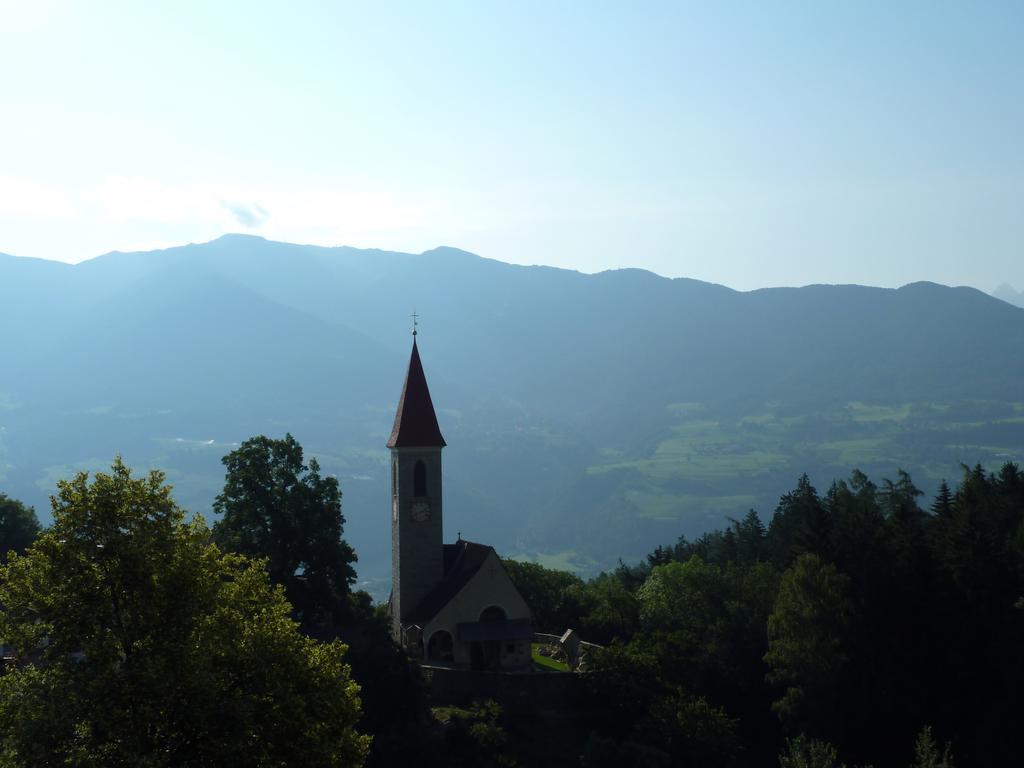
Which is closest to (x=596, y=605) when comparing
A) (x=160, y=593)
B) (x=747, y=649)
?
(x=747, y=649)

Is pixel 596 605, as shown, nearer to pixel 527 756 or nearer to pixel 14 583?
pixel 527 756

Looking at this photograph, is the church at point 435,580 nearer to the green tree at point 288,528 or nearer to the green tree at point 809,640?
the green tree at point 288,528

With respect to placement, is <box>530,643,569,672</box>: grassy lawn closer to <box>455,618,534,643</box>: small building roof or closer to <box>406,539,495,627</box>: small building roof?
<box>455,618,534,643</box>: small building roof

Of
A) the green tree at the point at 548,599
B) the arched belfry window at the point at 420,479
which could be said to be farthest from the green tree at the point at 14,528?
the green tree at the point at 548,599

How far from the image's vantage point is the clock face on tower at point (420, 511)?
5222cm

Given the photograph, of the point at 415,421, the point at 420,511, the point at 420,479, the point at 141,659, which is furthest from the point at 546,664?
the point at 141,659

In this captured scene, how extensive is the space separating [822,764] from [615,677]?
14.4 m

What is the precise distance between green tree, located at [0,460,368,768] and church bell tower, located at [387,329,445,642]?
1256 inches

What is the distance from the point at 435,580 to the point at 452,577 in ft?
3.90

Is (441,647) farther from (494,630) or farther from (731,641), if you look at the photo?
(731,641)

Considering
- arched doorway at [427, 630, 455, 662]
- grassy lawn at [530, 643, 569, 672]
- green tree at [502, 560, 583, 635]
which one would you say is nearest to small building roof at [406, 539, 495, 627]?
arched doorway at [427, 630, 455, 662]

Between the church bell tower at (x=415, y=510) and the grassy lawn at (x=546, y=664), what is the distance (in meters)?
6.03

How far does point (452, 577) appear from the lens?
5178cm

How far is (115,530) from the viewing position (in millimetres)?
19203
